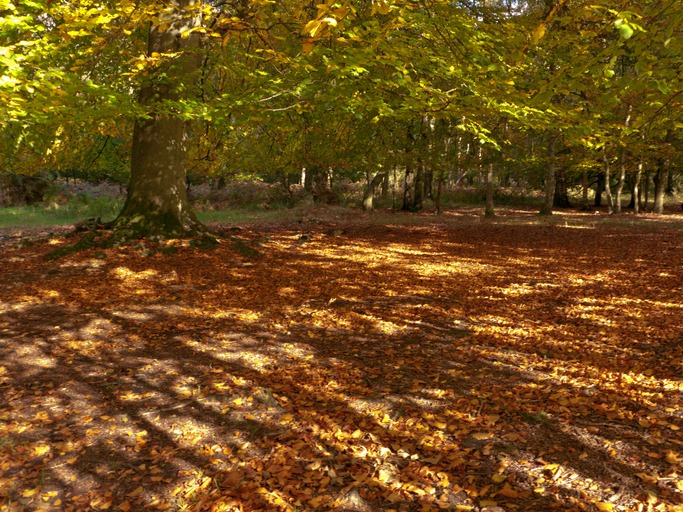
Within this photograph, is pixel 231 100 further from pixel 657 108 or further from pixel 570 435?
pixel 570 435

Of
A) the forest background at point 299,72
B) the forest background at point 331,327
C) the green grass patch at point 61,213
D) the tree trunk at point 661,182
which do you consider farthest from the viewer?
the tree trunk at point 661,182

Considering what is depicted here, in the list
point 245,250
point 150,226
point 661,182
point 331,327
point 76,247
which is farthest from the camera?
point 661,182

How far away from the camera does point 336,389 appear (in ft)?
15.2

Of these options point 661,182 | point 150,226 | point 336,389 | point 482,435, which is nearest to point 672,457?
point 482,435

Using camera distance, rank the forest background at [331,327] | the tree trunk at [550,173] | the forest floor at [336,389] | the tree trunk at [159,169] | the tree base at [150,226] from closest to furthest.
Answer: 1. the forest floor at [336,389]
2. the forest background at [331,327]
3. the tree trunk at [159,169]
4. the tree base at [150,226]
5. the tree trunk at [550,173]

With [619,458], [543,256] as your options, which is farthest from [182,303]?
[543,256]

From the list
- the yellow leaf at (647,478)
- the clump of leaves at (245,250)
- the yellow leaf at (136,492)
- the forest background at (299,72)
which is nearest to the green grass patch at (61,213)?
the forest background at (299,72)

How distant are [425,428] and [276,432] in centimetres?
124

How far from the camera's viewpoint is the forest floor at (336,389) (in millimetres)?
3131

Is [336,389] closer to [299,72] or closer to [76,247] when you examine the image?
[299,72]

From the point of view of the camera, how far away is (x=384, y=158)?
19.8 meters

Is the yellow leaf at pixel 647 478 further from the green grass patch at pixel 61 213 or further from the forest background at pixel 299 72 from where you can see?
the green grass patch at pixel 61 213

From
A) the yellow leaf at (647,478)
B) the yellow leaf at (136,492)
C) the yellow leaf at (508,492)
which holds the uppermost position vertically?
the yellow leaf at (647,478)

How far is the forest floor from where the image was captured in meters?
3.13
